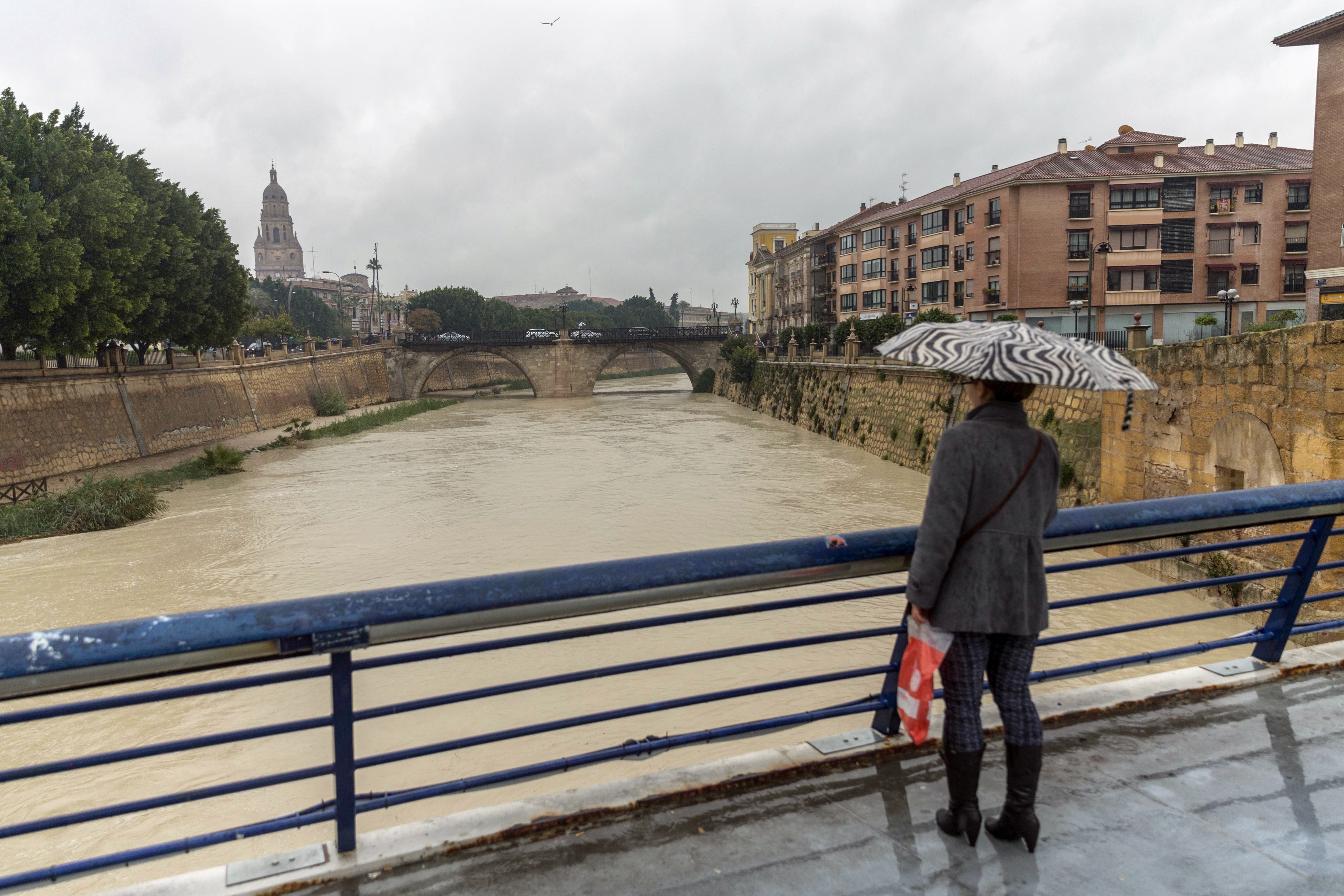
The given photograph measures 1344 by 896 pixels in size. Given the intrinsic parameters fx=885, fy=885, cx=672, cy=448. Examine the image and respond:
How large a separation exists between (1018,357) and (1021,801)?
1.27m

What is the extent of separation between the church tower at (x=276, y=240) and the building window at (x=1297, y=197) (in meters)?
157

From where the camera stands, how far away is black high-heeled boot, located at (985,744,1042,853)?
2520 mm

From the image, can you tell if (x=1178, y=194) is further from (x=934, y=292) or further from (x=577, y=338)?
(x=577, y=338)

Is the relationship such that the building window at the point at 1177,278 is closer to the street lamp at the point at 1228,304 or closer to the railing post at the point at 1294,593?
the street lamp at the point at 1228,304

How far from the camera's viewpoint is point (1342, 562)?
155 inches

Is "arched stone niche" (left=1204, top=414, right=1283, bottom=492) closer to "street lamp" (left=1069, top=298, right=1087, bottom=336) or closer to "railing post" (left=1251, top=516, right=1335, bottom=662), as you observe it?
"railing post" (left=1251, top=516, right=1335, bottom=662)

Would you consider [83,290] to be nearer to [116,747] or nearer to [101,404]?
[101,404]

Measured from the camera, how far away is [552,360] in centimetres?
6162

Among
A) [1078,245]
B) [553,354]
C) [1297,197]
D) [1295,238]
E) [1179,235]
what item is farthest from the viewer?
[553,354]

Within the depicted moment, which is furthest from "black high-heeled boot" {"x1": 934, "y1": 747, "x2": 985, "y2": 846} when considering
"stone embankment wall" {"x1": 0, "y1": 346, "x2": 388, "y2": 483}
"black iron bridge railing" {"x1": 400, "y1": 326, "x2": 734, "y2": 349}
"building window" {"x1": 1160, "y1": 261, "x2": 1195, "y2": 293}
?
"black iron bridge railing" {"x1": 400, "y1": 326, "x2": 734, "y2": 349}

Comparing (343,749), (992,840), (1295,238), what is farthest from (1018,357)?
(1295,238)

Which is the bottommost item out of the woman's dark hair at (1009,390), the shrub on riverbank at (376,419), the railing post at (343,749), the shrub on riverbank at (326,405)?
the shrub on riverbank at (376,419)

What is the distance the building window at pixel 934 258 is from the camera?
4422cm

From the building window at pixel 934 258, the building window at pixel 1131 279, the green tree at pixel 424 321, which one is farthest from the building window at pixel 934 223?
the green tree at pixel 424 321
